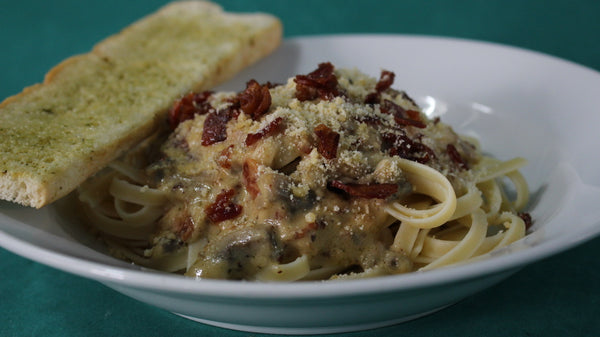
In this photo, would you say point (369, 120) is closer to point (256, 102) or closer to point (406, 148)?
point (406, 148)

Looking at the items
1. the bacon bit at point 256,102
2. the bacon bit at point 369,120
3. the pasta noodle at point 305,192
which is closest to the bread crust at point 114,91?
the pasta noodle at point 305,192

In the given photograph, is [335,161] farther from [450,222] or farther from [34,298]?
[34,298]

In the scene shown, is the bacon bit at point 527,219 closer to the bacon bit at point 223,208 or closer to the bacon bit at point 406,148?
the bacon bit at point 406,148

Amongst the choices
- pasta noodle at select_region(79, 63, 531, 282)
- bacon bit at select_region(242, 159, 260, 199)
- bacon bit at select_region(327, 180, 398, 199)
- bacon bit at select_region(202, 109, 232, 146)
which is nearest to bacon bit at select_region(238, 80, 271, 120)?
pasta noodle at select_region(79, 63, 531, 282)

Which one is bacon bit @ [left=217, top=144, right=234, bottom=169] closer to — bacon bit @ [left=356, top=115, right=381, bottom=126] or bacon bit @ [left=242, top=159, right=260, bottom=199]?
bacon bit @ [left=242, top=159, right=260, bottom=199]

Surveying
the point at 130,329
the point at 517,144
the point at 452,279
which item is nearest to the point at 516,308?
the point at 452,279

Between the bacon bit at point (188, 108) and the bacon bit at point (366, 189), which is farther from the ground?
the bacon bit at point (366, 189)

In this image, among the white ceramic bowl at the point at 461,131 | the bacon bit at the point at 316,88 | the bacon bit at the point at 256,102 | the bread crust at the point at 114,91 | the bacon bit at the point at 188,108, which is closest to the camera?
the white ceramic bowl at the point at 461,131
